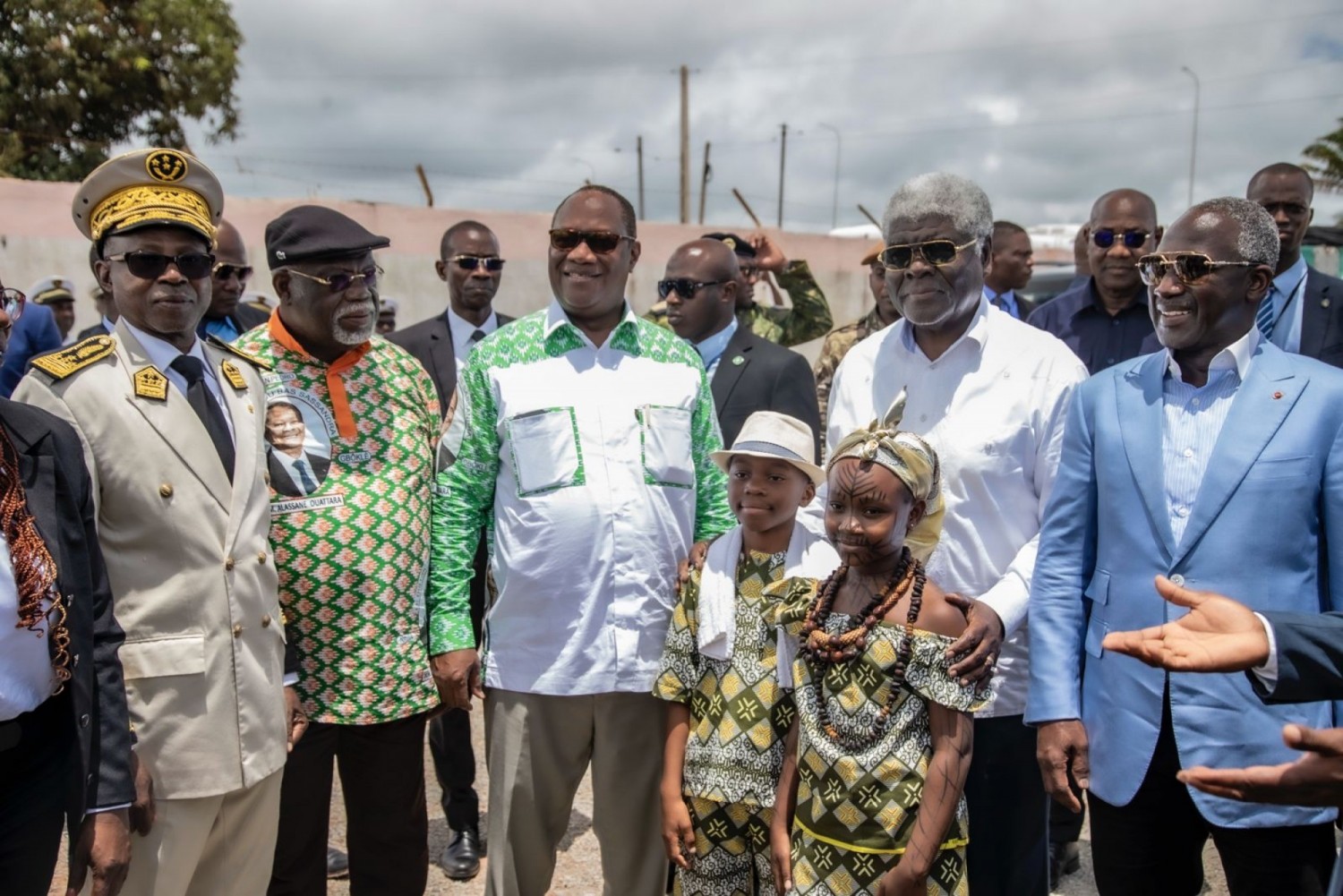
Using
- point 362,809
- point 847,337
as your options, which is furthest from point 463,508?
point 847,337

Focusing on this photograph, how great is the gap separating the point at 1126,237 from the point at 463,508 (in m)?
3.54

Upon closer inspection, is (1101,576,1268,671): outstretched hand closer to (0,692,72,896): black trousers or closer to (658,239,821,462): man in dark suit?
(0,692,72,896): black trousers

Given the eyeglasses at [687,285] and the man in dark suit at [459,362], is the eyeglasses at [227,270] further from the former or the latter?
the eyeglasses at [687,285]

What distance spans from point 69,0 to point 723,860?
1802 centimetres

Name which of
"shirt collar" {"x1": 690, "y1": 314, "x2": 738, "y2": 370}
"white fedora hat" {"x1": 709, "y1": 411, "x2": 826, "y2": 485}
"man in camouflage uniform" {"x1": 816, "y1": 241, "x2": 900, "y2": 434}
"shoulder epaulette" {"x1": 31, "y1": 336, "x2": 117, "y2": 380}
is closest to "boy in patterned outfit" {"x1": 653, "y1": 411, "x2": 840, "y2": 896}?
"white fedora hat" {"x1": 709, "y1": 411, "x2": 826, "y2": 485}

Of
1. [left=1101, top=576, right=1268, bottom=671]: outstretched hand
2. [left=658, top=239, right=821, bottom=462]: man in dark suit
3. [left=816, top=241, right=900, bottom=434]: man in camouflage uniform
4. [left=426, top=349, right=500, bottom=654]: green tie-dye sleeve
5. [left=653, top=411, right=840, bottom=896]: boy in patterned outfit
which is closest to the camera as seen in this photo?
[left=1101, top=576, right=1268, bottom=671]: outstretched hand

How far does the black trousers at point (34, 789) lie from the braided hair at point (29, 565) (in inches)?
3.6

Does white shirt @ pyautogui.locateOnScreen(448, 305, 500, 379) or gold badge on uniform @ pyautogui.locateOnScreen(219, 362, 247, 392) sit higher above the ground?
white shirt @ pyautogui.locateOnScreen(448, 305, 500, 379)

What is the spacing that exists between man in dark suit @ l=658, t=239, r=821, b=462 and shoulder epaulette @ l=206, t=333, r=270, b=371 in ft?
6.33

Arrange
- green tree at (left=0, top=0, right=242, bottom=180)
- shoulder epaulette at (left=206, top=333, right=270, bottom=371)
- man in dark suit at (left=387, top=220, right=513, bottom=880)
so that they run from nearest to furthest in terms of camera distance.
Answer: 1. shoulder epaulette at (left=206, top=333, right=270, bottom=371)
2. man in dark suit at (left=387, top=220, right=513, bottom=880)
3. green tree at (left=0, top=0, right=242, bottom=180)

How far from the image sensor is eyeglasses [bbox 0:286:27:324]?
2242mm

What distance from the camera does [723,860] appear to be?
2.84 metres

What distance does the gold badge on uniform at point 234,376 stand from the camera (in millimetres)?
2824

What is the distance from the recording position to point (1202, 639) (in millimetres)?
1836
